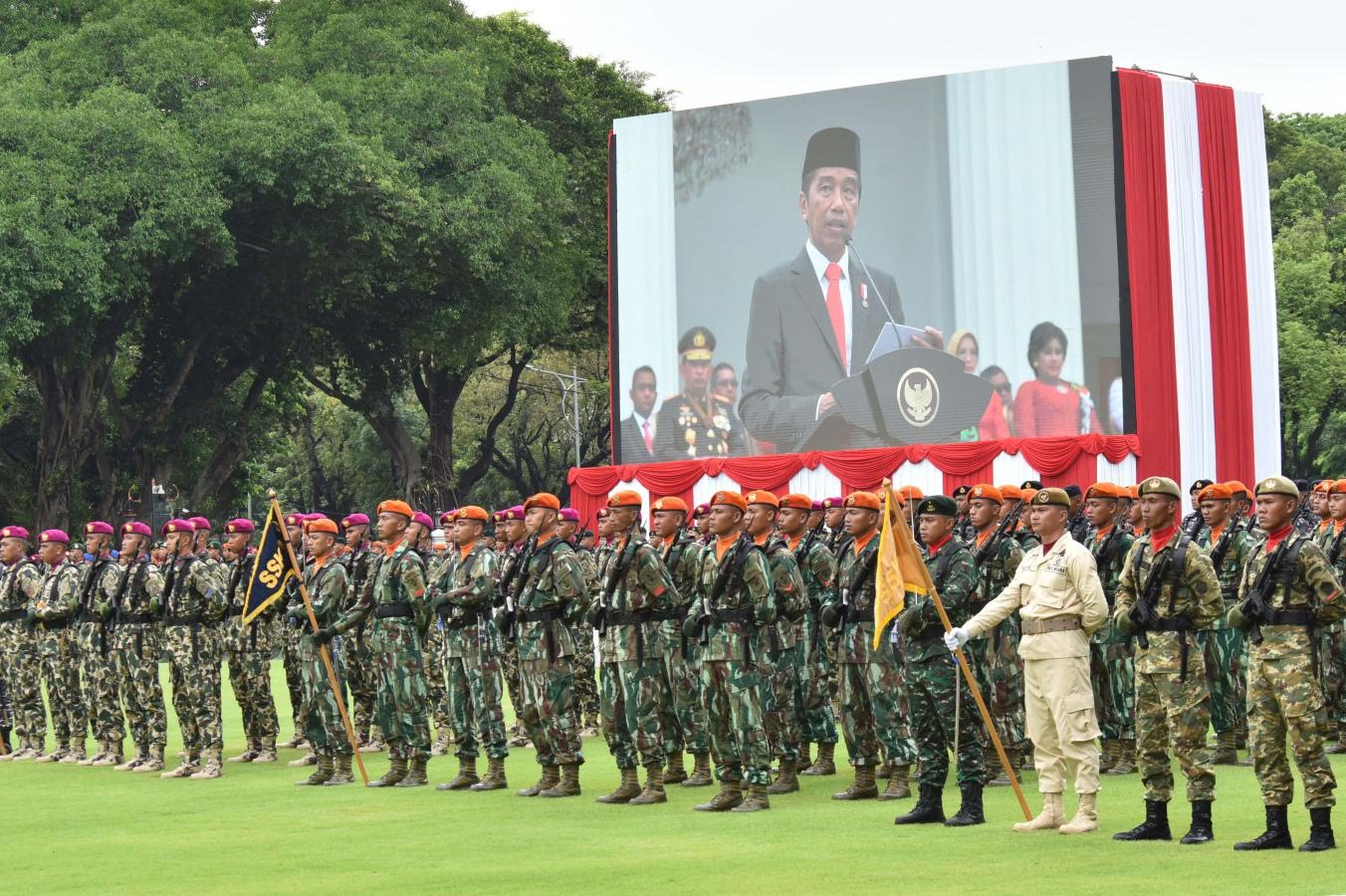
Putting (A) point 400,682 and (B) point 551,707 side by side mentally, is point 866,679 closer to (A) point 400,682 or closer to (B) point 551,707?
(B) point 551,707

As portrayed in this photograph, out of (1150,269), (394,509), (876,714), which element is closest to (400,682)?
(394,509)

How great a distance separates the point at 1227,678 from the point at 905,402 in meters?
19.2

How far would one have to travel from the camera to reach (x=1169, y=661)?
9109 mm

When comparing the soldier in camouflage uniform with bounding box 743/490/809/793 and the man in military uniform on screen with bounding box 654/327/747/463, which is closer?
the soldier in camouflage uniform with bounding box 743/490/809/793

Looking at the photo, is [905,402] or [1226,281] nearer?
[905,402]

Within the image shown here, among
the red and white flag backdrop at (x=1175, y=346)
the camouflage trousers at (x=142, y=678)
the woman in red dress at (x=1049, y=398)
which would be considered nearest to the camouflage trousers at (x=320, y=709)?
the camouflage trousers at (x=142, y=678)

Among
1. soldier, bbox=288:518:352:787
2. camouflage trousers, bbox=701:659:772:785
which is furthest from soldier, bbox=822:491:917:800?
soldier, bbox=288:518:352:787

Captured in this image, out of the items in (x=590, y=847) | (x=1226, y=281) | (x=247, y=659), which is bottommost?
(x=590, y=847)

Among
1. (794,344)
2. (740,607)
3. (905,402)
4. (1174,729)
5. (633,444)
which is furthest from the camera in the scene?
(633,444)

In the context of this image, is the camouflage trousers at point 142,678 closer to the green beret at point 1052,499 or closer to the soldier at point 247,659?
the soldier at point 247,659

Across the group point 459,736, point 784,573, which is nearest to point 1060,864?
point 784,573

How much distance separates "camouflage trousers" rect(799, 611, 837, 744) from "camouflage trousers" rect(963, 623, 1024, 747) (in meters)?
1.43

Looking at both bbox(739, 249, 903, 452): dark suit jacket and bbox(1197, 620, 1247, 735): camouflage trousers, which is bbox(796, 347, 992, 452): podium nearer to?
bbox(739, 249, 903, 452): dark suit jacket

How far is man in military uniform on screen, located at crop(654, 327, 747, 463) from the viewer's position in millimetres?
32969
